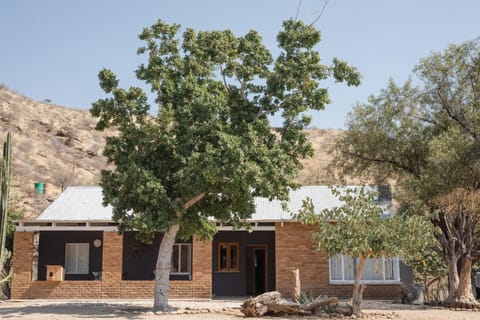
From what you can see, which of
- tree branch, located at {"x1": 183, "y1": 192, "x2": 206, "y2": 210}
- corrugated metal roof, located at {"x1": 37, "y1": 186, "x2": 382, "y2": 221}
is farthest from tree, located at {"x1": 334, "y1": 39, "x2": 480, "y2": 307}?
tree branch, located at {"x1": 183, "y1": 192, "x2": 206, "y2": 210}

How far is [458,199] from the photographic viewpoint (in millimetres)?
18578

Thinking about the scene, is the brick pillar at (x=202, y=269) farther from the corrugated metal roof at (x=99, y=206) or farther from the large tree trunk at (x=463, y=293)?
the large tree trunk at (x=463, y=293)

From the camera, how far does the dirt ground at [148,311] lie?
623 inches

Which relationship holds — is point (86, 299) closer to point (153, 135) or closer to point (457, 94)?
point (153, 135)

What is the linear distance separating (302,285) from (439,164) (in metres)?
6.65

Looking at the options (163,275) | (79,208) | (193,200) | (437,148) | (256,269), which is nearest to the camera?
(163,275)

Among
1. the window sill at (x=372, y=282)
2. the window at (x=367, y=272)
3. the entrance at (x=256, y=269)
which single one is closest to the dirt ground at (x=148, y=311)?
the window sill at (x=372, y=282)

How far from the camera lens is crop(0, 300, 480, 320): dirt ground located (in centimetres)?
1583

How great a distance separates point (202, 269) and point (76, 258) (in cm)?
603

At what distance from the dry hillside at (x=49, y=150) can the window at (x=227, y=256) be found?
12095 millimetres

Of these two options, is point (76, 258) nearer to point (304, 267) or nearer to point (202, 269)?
point (202, 269)

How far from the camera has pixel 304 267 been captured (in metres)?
22.0

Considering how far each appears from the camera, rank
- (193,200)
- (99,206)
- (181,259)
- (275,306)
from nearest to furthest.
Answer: (275,306), (193,200), (99,206), (181,259)

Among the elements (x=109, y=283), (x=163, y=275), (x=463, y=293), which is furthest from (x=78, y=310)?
(x=463, y=293)
